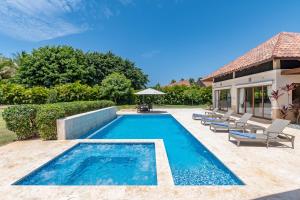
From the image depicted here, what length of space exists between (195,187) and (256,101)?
1433cm

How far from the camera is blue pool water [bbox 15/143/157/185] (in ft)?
17.9

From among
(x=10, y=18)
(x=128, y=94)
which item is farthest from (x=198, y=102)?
(x=10, y=18)

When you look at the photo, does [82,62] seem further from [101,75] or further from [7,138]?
[7,138]

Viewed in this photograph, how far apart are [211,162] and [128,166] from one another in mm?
2597

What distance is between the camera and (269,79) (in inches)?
561

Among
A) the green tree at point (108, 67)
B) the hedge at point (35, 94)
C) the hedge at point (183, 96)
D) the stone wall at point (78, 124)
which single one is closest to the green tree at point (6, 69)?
the green tree at point (108, 67)

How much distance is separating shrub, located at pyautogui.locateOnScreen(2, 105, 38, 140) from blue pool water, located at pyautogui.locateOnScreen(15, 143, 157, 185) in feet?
8.28

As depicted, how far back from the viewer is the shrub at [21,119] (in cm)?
893

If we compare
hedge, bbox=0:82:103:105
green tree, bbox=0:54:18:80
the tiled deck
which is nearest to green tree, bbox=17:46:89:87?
hedge, bbox=0:82:103:105

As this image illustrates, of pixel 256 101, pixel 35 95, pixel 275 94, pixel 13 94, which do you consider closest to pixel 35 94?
pixel 35 95

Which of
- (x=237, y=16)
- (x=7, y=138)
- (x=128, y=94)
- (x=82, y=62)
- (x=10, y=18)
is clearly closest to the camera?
(x=7, y=138)

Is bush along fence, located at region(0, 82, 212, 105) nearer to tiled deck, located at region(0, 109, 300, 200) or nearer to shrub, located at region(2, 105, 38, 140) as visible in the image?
shrub, located at region(2, 105, 38, 140)

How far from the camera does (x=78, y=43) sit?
153 ft

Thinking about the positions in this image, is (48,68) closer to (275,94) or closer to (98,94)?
(98,94)
